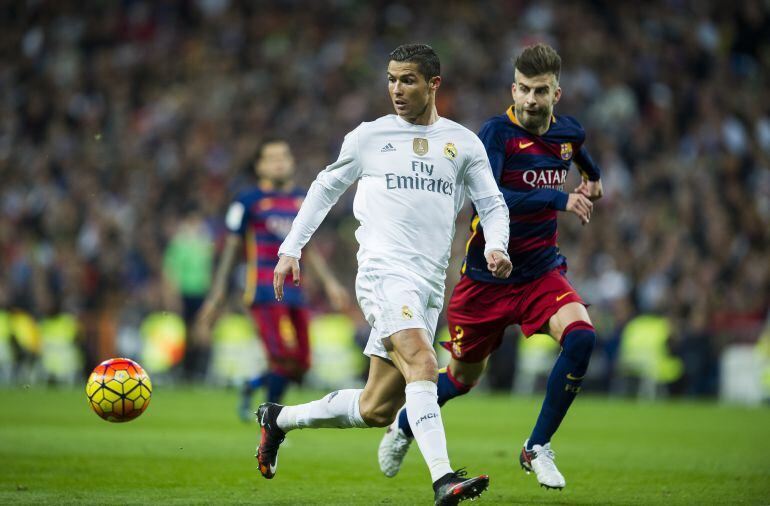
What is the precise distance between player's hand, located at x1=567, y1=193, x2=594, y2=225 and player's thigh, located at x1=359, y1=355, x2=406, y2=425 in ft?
4.84

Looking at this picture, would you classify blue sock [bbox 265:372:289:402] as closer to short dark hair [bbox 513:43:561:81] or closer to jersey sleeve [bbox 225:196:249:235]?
jersey sleeve [bbox 225:196:249:235]

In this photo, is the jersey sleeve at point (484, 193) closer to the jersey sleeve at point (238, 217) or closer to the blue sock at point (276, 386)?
the blue sock at point (276, 386)

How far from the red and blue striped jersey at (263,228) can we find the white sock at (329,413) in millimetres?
4157

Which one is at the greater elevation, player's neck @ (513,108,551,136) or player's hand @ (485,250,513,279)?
player's neck @ (513,108,551,136)

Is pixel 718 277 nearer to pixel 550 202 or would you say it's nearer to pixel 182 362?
pixel 182 362

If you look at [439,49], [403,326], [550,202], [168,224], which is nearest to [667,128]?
[439,49]

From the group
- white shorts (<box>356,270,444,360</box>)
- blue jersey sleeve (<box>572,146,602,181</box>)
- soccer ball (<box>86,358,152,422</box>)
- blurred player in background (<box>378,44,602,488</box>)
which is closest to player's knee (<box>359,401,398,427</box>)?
white shorts (<box>356,270,444,360</box>)

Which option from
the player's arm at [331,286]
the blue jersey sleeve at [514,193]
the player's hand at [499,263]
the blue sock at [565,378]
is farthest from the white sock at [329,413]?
the player's arm at [331,286]

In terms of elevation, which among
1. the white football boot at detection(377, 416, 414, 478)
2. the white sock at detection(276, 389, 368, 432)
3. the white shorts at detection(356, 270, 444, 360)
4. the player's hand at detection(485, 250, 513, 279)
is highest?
the player's hand at detection(485, 250, 513, 279)

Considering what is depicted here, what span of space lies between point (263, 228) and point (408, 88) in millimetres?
4937

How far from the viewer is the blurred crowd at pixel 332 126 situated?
1911 cm

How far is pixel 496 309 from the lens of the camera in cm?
760

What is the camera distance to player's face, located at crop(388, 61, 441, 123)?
643cm

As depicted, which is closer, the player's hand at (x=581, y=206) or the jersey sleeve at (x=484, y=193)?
the jersey sleeve at (x=484, y=193)
